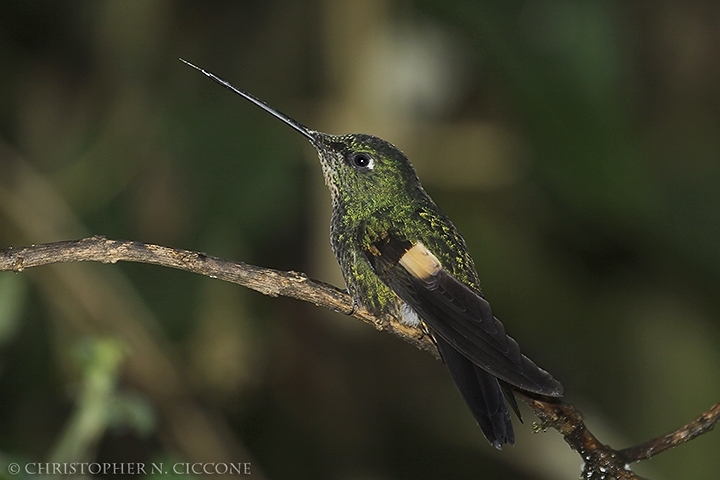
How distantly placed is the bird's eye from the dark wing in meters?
0.30

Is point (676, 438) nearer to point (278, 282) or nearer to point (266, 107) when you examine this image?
point (278, 282)

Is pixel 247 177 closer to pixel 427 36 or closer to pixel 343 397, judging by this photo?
pixel 427 36

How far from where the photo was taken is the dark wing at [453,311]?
5.67ft

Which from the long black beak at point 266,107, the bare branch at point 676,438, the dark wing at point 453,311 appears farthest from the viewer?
the long black beak at point 266,107

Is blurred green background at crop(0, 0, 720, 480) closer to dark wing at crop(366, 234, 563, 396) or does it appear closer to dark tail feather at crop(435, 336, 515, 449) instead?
dark wing at crop(366, 234, 563, 396)

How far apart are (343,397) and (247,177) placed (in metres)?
1.30

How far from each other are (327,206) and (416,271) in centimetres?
136

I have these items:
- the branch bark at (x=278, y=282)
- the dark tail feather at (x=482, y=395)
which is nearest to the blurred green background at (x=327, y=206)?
the dark tail feather at (x=482, y=395)

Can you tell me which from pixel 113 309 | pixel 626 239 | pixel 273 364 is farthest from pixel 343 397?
pixel 626 239

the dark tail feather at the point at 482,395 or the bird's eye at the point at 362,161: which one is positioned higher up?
the bird's eye at the point at 362,161

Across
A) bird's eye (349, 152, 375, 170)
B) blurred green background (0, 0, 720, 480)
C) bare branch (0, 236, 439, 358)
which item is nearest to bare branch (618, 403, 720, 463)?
bare branch (0, 236, 439, 358)

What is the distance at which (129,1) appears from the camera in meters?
3.55

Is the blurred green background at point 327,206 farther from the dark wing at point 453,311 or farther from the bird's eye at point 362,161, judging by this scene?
the dark wing at point 453,311

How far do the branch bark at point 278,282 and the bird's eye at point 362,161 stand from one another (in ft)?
2.57
